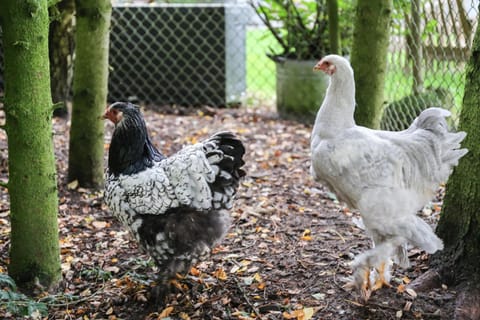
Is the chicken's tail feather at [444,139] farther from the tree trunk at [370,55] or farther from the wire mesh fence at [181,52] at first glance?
the wire mesh fence at [181,52]

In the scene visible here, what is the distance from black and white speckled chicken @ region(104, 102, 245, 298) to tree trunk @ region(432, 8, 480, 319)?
3.64ft

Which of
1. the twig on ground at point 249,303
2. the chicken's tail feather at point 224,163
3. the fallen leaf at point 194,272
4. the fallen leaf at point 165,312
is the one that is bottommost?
the fallen leaf at point 165,312

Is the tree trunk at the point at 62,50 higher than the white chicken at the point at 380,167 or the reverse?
higher

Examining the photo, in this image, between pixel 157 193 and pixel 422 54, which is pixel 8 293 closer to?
pixel 157 193

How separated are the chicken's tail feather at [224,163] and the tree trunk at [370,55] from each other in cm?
132

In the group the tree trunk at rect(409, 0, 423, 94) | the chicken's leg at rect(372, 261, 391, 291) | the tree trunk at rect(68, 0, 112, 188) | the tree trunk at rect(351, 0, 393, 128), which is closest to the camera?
the chicken's leg at rect(372, 261, 391, 291)

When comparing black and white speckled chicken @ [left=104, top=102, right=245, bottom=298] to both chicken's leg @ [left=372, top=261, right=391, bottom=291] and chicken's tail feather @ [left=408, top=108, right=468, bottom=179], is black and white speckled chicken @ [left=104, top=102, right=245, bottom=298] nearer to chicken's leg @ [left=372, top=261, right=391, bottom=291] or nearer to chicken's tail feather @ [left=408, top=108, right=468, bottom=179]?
chicken's leg @ [left=372, top=261, right=391, bottom=291]

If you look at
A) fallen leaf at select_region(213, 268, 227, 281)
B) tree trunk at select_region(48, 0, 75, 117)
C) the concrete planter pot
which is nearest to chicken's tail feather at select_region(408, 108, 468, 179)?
fallen leaf at select_region(213, 268, 227, 281)

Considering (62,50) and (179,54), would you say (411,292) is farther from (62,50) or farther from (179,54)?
(179,54)

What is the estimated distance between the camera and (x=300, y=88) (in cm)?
647

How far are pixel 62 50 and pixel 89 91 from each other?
5.67 feet

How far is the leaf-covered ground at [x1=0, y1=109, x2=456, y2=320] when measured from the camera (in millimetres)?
3002

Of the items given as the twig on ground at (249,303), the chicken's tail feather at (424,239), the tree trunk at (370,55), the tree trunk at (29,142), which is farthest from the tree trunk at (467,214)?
the tree trunk at (29,142)

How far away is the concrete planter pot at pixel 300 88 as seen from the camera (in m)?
6.38
